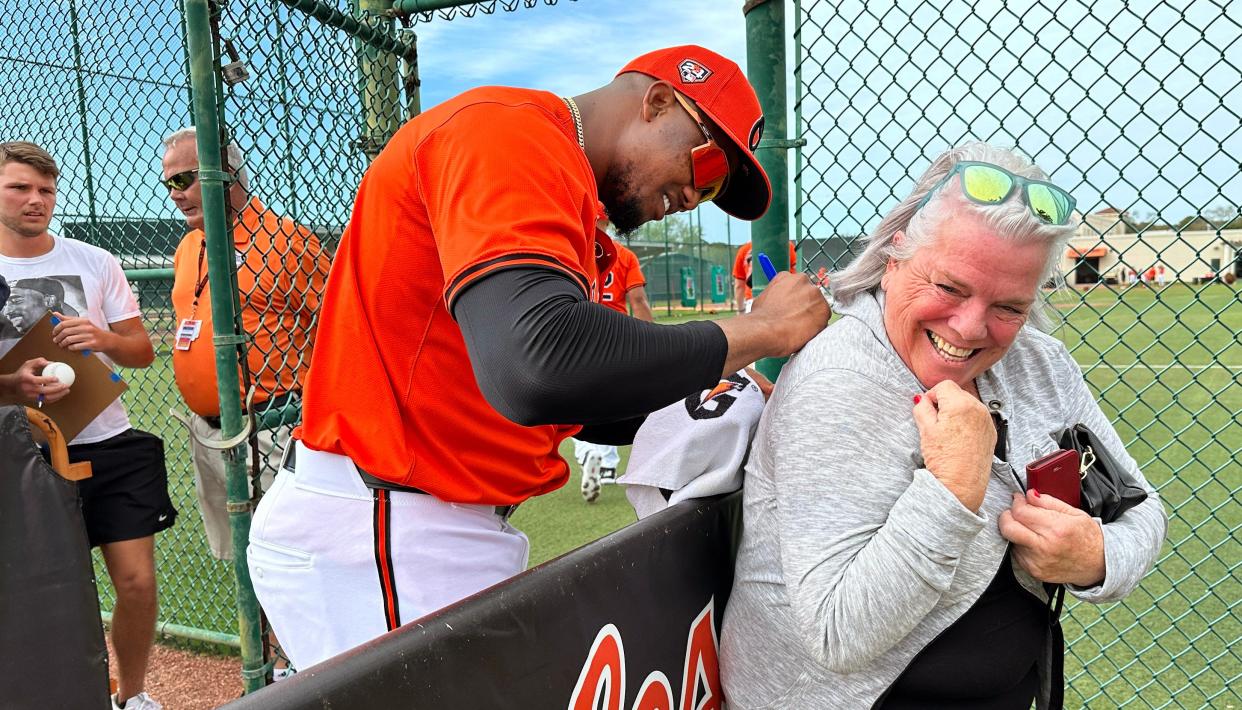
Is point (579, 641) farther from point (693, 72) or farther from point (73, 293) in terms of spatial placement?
point (73, 293)

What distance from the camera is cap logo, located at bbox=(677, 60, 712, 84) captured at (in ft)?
5.40

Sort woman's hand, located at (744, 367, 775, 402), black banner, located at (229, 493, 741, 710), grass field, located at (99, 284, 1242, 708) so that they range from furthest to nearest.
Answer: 1. grass field, located at (99, 284, 1242, 708)
2. woman's hand, located at (744, 367, 775, 402)
3. black banner, located at (229, 493, 741, 710)

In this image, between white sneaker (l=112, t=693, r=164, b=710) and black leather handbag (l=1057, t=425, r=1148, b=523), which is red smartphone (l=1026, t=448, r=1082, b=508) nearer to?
black leather handbag (l=1057, t=425, r=1148, b=523)

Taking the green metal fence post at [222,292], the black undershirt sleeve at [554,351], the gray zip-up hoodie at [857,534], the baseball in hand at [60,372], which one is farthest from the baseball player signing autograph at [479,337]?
the baseball in hand at [60,372]

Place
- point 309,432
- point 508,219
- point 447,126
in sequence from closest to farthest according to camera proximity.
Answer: point 508,219 → point 447,126 → point 309,432

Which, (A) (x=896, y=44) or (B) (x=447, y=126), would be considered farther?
(A) (x=896, y=44)

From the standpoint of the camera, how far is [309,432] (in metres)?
1.65

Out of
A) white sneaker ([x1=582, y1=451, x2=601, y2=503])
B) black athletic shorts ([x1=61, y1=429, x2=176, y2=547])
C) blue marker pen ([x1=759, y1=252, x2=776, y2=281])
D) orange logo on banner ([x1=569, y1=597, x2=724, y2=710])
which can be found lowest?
white sneaker ([x1=582, y1=451, x2=601, y2=503])

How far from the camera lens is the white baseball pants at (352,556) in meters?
1.62

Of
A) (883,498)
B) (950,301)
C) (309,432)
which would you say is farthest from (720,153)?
(309,432)

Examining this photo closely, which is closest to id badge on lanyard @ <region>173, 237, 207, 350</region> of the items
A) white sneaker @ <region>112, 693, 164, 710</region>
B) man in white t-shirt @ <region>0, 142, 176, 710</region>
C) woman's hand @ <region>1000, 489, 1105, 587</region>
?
man in white t-shirt @ <region>0, 142, 176, 710</region>

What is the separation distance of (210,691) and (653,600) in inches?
117

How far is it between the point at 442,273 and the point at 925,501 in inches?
36.1

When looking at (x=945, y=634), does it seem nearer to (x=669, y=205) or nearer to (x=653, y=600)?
(x=653, y=600)
